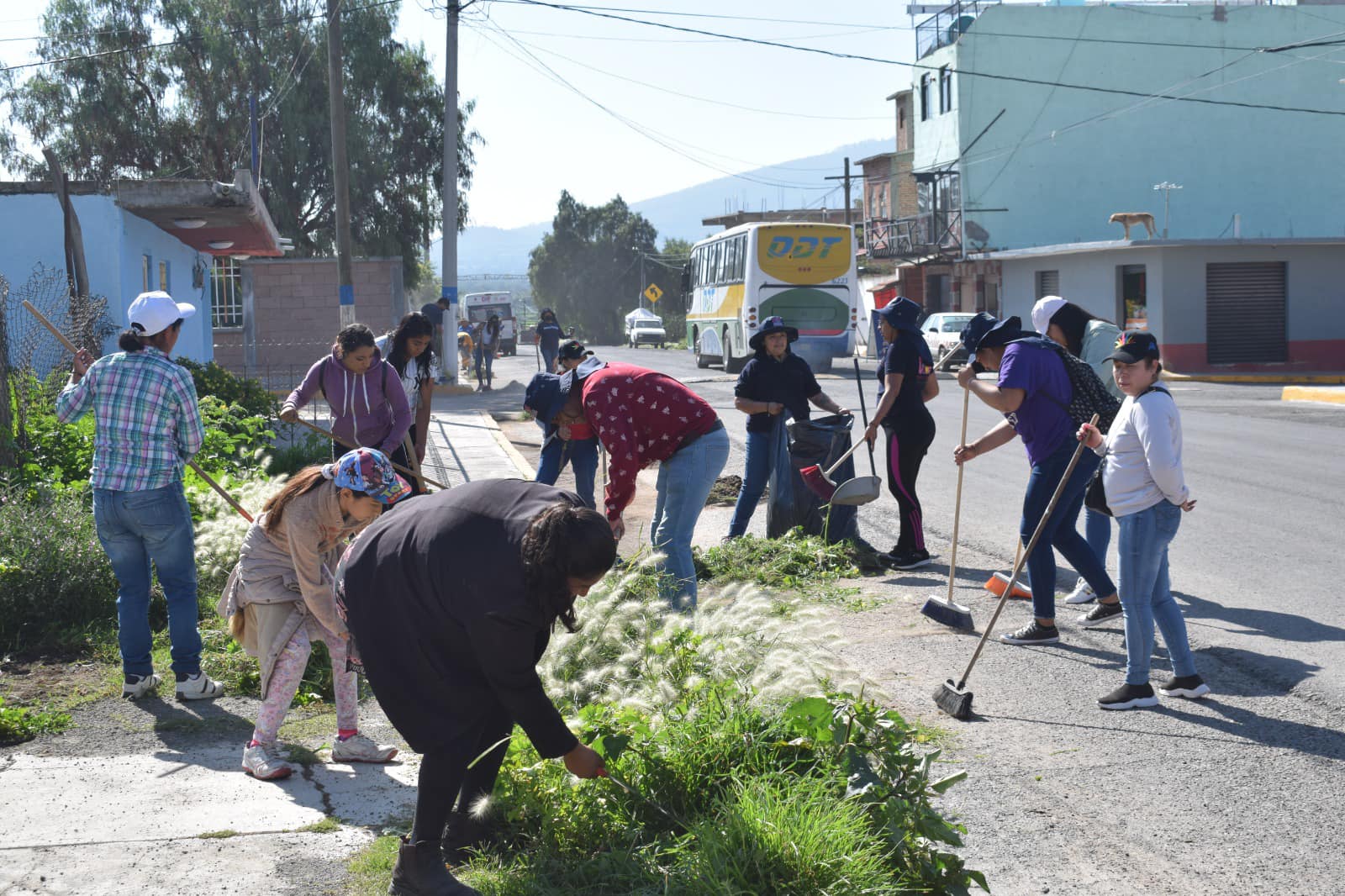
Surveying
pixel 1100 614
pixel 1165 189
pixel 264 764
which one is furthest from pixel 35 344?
pixel 1165 189

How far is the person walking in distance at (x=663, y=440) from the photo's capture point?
5770 mm

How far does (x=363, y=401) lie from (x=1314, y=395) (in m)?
20.2

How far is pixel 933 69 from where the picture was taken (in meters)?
45.3

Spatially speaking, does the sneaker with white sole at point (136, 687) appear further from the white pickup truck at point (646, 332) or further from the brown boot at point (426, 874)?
the white pickup truck at point (646, 332)

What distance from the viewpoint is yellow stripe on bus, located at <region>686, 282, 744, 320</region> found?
30.5m

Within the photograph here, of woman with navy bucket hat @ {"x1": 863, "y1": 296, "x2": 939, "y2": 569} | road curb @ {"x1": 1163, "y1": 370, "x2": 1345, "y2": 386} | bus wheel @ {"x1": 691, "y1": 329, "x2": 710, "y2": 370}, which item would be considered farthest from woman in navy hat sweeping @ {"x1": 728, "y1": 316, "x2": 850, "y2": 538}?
bus wheel @ {"x1": 691, "y1": 329, "x2": 710, "y2": 370}

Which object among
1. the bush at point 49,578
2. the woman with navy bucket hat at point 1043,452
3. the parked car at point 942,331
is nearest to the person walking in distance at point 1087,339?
the woman with navy bucket hat at point 1043,452

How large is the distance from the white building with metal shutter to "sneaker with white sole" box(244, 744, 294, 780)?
30862 millimetres

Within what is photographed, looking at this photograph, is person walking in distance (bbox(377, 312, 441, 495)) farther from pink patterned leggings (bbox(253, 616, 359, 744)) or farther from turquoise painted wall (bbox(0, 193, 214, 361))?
turquoise painted wall (bbox(0, 193, 214, 361))

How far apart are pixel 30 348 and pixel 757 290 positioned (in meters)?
20.6

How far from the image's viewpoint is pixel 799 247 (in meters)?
29.7

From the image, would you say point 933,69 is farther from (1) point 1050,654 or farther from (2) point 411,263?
(1) point 1050,654

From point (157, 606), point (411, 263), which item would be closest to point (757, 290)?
point (411, 263)

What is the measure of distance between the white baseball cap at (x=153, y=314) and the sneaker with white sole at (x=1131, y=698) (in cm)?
435
